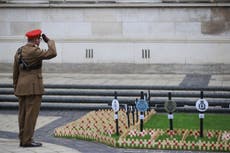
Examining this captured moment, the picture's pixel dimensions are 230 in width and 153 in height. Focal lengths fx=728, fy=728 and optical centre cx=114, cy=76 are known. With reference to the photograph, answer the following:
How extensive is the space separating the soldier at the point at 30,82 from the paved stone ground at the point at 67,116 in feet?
1.21

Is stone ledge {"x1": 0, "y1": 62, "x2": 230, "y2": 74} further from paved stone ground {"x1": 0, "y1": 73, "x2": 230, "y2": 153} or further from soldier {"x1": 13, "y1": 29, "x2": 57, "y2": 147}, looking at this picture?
soldier {"x1": 13, "y1": 29, "x2": 57, "y2": 147}

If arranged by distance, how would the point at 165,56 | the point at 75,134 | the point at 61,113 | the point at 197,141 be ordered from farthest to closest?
the point at 165,56 < the point at 61,113 < the point at 75,134 < the point at 197,141

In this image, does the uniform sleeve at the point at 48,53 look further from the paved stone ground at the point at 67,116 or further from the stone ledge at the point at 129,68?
the stone ledge at the point at 129,68

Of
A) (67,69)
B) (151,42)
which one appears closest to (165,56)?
(151,42)

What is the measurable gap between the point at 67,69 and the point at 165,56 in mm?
4001

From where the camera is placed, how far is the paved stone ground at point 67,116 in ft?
44.6

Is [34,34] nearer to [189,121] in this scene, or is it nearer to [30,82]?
[30,82]

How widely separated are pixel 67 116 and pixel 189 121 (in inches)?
127

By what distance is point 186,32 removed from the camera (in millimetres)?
28781

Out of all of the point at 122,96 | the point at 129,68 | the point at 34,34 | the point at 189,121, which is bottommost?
the point at 189,121

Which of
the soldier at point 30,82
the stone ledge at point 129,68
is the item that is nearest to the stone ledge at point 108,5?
the stone ledge at point 129,68

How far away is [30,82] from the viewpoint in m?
13.7

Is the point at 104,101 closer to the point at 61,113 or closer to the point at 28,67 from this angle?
the point at 61,113

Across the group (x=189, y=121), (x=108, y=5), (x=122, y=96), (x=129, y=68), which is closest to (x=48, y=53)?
(x=189, y=121)
